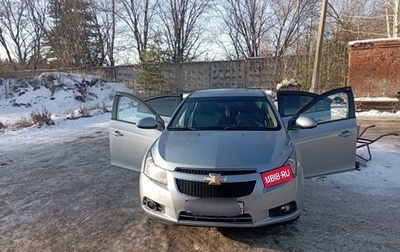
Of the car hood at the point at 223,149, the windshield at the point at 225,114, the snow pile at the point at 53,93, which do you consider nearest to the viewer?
the car hood at the point at 223,149

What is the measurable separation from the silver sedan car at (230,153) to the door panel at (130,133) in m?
0.01

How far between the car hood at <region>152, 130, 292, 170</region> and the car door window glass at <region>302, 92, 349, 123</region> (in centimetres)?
→ 126

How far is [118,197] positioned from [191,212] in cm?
195

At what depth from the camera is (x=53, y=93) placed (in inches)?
814

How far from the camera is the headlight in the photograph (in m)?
3.21

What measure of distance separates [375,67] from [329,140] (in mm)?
12966

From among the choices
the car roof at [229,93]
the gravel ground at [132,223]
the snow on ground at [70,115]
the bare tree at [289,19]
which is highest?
the bare tree at [289,19]

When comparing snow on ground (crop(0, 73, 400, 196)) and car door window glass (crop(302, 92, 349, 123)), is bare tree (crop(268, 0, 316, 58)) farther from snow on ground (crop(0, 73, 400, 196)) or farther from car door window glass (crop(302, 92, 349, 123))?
car door window glass (crop(302, 92, 349, 123))

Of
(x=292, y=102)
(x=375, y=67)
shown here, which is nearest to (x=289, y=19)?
(x=375, y=67)

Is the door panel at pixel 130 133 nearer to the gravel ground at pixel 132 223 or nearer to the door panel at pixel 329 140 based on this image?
the gravel ground at pixel 132 223

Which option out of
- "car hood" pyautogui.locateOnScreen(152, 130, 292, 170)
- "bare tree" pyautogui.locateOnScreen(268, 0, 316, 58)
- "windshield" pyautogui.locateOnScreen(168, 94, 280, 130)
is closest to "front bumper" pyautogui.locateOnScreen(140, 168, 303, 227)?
"car hood" pyautogui.locateOnScreen(152, 130, 292, 170)

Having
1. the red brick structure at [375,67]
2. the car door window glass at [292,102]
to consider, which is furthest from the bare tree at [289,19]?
the car door window glass at [292,102]

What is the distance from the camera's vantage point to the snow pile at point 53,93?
1916cm

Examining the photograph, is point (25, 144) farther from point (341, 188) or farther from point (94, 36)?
point (94, 36)
